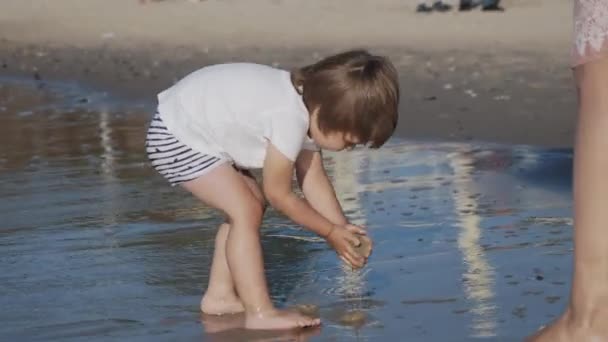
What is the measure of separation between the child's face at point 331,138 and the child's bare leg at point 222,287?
0.34 m

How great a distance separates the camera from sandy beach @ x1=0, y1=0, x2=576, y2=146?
32.1 feet

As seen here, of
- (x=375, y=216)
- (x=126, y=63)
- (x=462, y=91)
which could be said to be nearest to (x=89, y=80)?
(x=126, y=63)

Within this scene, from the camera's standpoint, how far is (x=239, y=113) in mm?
4895

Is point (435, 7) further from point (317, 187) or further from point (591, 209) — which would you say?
point (591, 209)

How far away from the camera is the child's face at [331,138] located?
4793 millimetres

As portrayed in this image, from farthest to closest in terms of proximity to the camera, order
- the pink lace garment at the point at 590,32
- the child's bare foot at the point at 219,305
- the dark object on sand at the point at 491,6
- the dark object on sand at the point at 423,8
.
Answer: the dark object on sand at the point at 423,8, the dark object on sand at the point at 491,6, the child's bare foot at the point at 219,305, the pink lace garment at the point at 590,32

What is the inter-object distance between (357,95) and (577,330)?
3.97ft

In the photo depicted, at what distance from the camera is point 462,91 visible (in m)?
Result: 10.9

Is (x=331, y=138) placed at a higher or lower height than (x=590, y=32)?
lower

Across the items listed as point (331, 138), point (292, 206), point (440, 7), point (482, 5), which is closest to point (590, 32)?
point (331, 138)

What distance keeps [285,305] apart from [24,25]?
60.6 ft

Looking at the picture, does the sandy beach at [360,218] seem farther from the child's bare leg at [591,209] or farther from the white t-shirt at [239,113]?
the child's bare leg at [591,209]

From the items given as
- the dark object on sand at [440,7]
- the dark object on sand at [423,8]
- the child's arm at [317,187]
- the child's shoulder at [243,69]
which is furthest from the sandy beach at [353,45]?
the child's shoulder at [243,69]

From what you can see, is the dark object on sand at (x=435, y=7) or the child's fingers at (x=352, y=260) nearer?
the child's fingers at (x=352, y=260)
